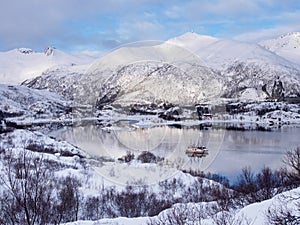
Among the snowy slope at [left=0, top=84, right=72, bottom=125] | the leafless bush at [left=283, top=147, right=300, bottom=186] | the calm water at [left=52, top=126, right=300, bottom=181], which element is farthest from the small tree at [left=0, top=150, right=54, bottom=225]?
the snowy slope at [left=0, top=84, right=72, bottom=125]

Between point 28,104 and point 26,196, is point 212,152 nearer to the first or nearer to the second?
point 26,196

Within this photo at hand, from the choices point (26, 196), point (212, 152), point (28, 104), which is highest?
point (28, 104)

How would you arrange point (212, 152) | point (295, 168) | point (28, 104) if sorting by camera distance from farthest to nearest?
1. point (28, 104)
2. point (212, 152)
3. point (295, 168)

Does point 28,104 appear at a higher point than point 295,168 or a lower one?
higher

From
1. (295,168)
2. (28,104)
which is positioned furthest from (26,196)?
(28,104)

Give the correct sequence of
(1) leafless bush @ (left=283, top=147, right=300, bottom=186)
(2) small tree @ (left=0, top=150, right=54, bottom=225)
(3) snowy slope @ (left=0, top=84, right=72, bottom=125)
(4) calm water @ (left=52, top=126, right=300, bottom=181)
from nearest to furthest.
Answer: (2) small tree @ (left=0, top=150, right=54, bottom=225) < (1) leafless bush @ (left=283, top=147, right=300, bottom=186) < (4) calm water @ (left=52, top=126, right=300, bottom=181) < (3) snowy slope @ (left=0, top=84, right=72, bottom=125)

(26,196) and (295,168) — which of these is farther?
(295,168)

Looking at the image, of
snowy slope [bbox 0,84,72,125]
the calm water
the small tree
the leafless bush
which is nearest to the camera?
the small tree

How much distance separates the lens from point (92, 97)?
14.0 feet

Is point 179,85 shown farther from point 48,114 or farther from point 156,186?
point 48,114

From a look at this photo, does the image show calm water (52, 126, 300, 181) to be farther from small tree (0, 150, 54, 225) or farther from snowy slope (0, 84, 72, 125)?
snowy slope (0, 84, 72, 125)

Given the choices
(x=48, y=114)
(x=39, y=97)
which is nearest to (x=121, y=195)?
(x=48, y=114)

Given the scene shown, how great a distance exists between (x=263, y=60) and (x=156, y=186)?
10138 centimetres

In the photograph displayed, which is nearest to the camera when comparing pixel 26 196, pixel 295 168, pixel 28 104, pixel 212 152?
pixel 26 196
